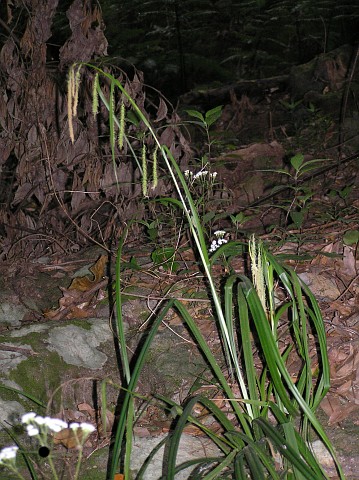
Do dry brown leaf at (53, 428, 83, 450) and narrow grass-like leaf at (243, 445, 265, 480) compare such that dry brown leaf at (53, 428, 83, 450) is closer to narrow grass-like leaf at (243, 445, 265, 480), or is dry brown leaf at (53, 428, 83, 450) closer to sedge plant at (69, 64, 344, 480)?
sedge plant at (69, 64, 344, 480)

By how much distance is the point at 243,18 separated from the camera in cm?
751

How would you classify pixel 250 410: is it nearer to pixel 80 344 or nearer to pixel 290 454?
pixel 290 454

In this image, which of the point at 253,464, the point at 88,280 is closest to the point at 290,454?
the point at 253,464

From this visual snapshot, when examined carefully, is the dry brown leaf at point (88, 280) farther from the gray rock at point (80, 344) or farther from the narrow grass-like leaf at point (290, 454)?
the narrow grass-like leaf at point (290, 454)

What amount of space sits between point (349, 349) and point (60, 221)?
175 centimetres

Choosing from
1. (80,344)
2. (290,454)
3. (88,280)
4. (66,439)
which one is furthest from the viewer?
(88,280)

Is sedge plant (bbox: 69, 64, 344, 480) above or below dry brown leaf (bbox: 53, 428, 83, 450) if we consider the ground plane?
above

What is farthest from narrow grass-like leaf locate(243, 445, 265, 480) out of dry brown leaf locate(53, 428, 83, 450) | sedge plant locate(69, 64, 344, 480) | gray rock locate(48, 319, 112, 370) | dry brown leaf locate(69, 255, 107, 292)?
dry brown leaf locate(69, 255, 107, 292)

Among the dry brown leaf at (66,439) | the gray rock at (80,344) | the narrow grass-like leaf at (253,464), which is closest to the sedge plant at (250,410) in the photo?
the narrow grass-like leaf at (253,464)

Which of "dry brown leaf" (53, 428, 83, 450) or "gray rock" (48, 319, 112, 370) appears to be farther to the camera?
"gray rock" (48, 319, 112, 370)

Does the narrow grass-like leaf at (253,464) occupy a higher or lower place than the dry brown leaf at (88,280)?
higher

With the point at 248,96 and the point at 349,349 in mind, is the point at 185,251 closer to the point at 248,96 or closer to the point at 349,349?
the point at 349,349

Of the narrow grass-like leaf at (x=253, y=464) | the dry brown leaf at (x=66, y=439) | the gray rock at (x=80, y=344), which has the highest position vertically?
the narrow grass-like leaf at (x=253, y=464)

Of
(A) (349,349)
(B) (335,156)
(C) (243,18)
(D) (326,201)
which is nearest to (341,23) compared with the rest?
(C) (243,18)
